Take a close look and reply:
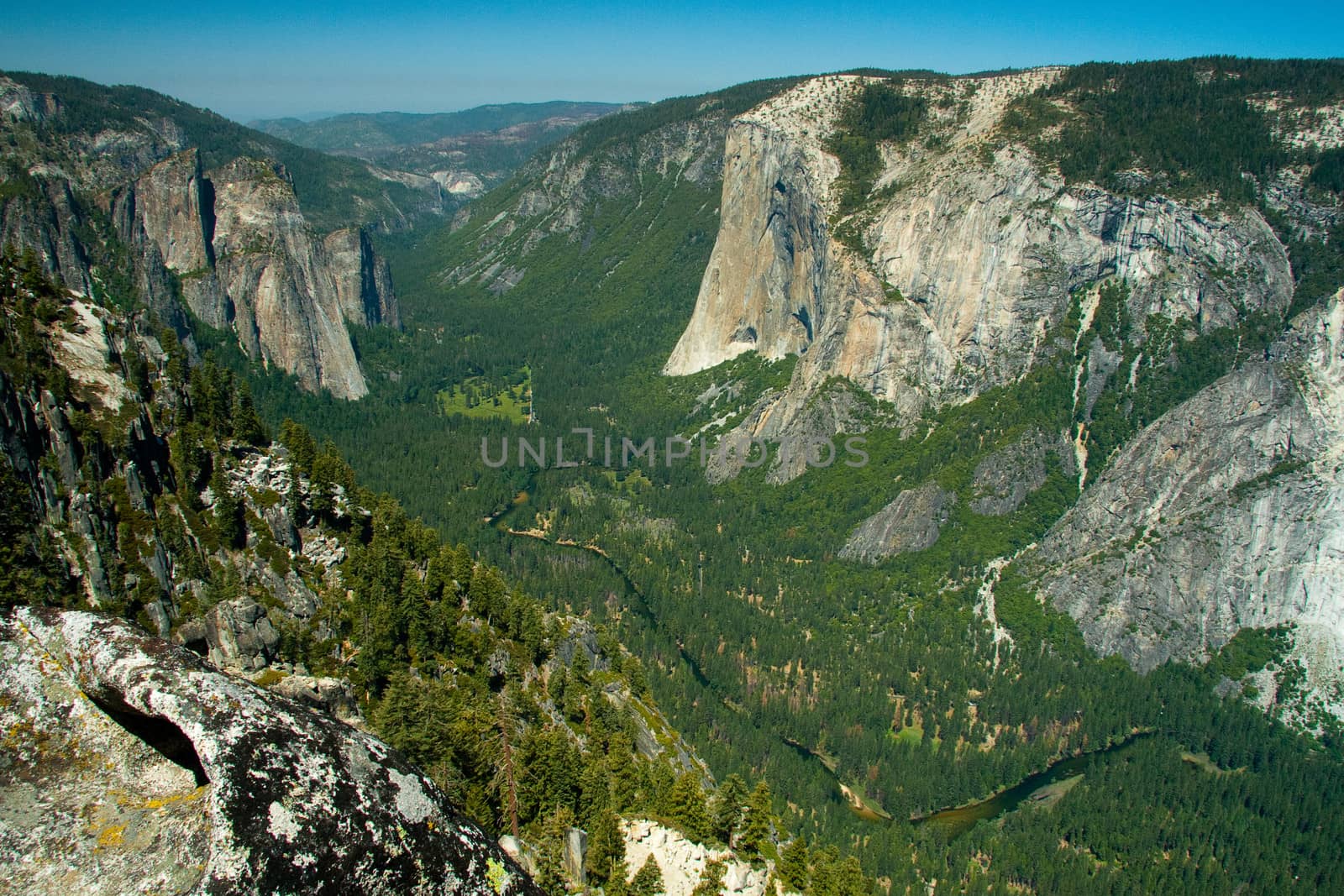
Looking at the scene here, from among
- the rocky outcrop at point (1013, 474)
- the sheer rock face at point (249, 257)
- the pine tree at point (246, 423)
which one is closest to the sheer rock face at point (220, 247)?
the sheer rock face at point (249, 257)

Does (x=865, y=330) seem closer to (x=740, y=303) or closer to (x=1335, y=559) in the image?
(x=740, y=303)

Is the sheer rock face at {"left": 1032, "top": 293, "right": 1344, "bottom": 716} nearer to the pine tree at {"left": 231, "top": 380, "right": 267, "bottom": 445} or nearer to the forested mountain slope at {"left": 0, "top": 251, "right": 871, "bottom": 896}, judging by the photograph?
the forested mountain slope at {"left": 0, "top": 251, "right": 871, "bottom": 896}

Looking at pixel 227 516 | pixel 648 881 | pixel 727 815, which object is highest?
pixel 227 516

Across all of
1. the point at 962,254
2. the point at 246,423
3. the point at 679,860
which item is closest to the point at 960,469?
the point at 962,254

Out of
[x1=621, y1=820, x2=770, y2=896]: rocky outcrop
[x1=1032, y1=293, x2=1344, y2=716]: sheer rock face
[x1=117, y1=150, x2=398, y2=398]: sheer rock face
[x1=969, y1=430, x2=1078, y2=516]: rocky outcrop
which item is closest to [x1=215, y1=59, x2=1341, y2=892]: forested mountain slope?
[x1=969, y1=430, x2=1078, y2=516]: rocky outcrop

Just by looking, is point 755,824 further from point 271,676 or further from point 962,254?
point 962,254
